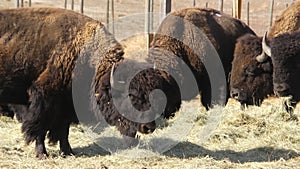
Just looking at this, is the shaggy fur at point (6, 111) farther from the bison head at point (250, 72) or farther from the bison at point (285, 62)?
the bison at point (285, 62)

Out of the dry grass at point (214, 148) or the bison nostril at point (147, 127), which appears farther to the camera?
the bison nostril at point (147, 127)

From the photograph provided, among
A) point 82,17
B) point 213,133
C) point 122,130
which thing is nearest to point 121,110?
point 122,130

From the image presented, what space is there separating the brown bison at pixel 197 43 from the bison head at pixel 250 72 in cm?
20

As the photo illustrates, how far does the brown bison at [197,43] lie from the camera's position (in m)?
7.71

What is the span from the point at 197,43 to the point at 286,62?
1.35 metres

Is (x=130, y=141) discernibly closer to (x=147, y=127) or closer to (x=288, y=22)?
(x=147, y=127)

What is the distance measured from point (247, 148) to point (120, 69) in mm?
1971

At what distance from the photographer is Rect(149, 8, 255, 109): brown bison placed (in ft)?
25.3

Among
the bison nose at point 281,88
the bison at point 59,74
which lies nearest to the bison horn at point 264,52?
the bison nose at point 281,88

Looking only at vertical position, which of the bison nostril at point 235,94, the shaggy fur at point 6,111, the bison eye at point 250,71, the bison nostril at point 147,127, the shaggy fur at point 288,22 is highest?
the shaggy fur at point 288,22

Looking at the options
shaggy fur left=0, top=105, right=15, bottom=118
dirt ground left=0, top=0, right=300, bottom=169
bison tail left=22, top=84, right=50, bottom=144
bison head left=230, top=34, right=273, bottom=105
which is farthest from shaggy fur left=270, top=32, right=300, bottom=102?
shaggy fur left=0, top=105, right=15, bottom=118

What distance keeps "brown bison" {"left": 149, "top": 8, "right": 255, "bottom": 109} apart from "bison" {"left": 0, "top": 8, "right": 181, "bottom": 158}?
1.00m

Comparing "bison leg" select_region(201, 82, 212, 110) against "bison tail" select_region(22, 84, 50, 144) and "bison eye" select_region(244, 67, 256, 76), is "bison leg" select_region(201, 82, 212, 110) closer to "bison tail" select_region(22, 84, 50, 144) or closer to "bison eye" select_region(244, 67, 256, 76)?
"bison eye" select_region(244, 67, 256, 76)

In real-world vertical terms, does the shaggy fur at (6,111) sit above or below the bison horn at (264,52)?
below
